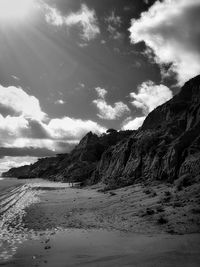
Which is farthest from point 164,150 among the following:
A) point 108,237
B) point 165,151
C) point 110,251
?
point 110,251

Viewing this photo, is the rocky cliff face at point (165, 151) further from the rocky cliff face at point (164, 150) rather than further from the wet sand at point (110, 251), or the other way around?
the wet sand at point (110, 251)

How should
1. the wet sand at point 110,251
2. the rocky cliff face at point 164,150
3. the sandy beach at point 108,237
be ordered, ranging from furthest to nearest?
the rocky cliff face at point 164,150
the sandy beach at point 108,237
the wet sand at point 110,251

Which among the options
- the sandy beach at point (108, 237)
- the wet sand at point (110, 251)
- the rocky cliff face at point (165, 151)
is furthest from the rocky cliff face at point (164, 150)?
the wet sand at point (110, 251)

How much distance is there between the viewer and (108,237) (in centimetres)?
1571

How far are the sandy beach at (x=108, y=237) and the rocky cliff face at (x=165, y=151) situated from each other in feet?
31.4

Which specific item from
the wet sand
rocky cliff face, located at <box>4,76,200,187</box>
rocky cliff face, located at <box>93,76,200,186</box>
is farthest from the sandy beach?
rocky cliff face, located at <box>93,76,200,186</box>

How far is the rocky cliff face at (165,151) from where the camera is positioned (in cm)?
3394

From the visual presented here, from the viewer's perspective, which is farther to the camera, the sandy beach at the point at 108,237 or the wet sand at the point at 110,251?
the sandy beach at the point at 108,237

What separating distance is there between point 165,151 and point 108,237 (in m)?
26.1

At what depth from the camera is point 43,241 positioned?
1527cm

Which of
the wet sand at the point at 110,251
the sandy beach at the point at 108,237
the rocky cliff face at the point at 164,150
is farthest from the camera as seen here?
the rocky cliff face at the point at 164,150

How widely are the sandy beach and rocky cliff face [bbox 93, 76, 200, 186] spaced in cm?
956

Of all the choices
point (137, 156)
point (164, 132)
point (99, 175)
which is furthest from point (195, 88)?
point (99, 175)

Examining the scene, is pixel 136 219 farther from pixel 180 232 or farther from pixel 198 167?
pixel 198 167
